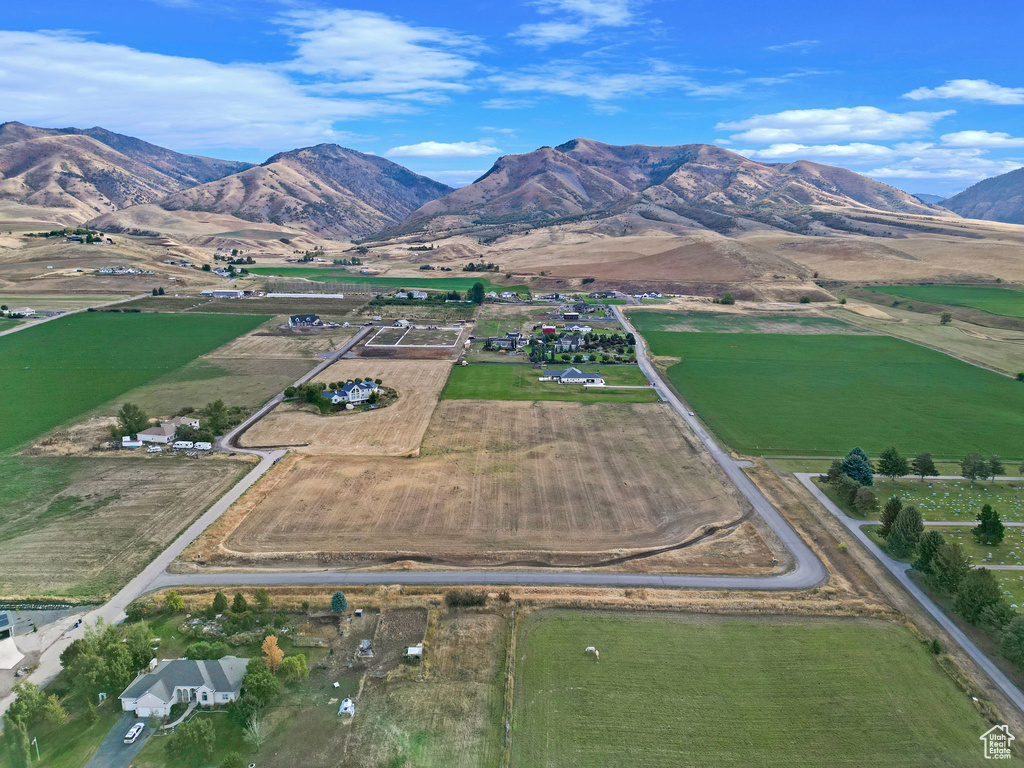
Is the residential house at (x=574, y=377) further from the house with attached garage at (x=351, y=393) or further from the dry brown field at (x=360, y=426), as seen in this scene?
the house with attached garage at (x=351, y=393)

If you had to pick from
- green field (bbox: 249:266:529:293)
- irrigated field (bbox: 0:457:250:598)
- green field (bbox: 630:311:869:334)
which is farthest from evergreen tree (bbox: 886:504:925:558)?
green field (bbox: 249:266:529:293)

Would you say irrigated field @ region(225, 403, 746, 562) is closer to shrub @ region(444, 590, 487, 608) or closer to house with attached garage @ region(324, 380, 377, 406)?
shrub @ region(444, 590, 487, 608)

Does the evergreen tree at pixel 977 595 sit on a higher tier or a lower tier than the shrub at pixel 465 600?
higher

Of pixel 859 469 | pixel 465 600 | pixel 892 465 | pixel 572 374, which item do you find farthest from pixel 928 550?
pixel 572 374

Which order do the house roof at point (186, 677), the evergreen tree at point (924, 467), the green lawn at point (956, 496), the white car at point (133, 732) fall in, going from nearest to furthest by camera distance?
the white car at point (133, 732), the house roof at point (186, 677), the green lawn at point (956, 496), the evergreen tree at point (924, 467)

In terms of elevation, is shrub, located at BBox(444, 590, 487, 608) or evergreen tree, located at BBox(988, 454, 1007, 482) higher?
evergreen tree, located at BBox(988, 454, 1007, 482)

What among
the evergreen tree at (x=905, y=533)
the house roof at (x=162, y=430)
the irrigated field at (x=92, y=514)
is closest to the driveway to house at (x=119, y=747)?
the irrigated field at (x=92, y=514)

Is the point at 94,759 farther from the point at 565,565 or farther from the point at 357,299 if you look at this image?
the point at 357,299
